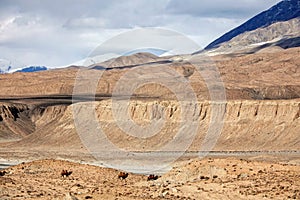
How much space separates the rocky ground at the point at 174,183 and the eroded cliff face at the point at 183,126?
58.9 meters

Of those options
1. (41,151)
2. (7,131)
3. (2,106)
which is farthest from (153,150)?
(2,106)

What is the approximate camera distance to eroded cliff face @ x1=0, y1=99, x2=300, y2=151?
323ft

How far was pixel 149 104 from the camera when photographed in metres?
116

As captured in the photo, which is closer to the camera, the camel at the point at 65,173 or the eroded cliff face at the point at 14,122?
the camel at the point at 65,173

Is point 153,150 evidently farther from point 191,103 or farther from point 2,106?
point 2,106

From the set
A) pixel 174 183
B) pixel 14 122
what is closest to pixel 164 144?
pixel 14 122

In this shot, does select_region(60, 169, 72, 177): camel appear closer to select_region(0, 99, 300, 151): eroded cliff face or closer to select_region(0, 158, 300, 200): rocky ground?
select_region(0, 158, 300, 200): rocky ground

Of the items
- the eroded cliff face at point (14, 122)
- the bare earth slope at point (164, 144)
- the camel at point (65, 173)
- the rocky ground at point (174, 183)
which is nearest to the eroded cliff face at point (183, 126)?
the bare earth slope at point (164, 144)

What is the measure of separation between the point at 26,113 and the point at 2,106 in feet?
22.4

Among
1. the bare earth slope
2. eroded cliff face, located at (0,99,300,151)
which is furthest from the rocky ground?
eroded cliff face, located at (0,99,300,151)

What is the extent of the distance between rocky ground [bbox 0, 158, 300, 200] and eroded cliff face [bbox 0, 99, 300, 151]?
58.9m

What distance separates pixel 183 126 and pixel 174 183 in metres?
76.6

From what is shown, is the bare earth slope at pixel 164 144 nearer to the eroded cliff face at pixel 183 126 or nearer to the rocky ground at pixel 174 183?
the rocky ground at pixel 174 183

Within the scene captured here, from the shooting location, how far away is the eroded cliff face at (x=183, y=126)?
3873 inches
